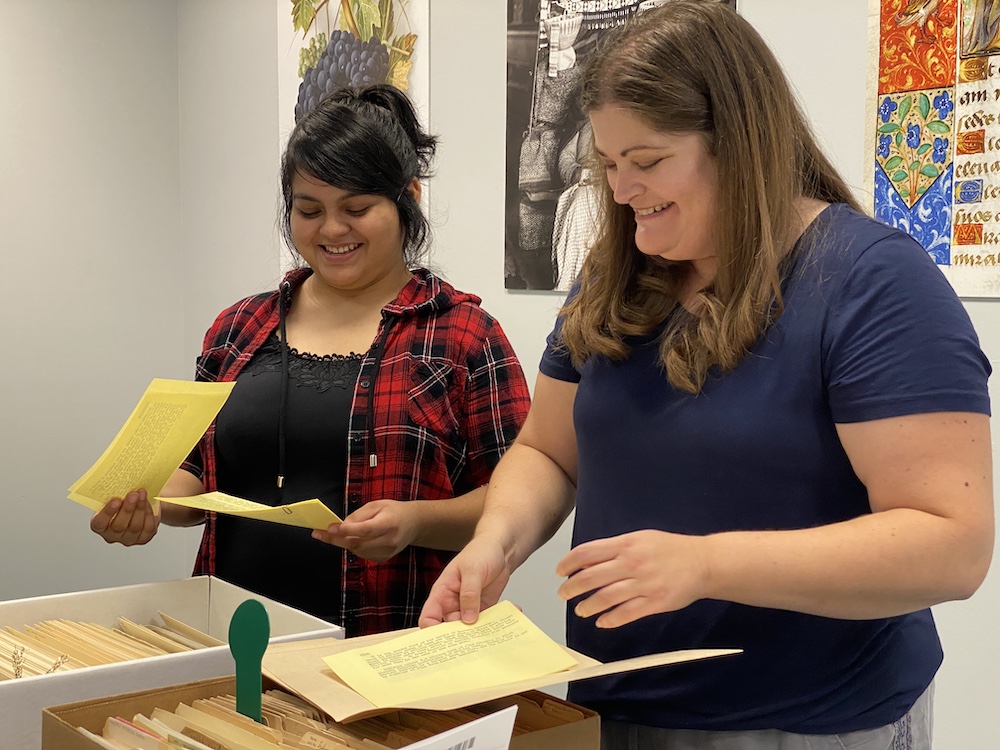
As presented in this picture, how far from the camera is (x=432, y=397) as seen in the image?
5.81 feet

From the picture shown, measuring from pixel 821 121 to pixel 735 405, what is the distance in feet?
3.66

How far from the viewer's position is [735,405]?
109 cm

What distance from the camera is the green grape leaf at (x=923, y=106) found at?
188 cm

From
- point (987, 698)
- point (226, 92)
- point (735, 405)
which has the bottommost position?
point (987, 698)

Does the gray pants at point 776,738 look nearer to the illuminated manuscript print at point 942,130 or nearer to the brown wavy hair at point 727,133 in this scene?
the brown wavy hair at point 727,133

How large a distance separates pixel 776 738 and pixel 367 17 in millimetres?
2450

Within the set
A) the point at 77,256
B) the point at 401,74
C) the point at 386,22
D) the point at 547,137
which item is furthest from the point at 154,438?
the point at 77,256

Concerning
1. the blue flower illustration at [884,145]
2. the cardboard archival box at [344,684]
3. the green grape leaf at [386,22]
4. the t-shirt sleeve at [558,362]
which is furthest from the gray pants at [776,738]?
the green grape leaf at [386,22]

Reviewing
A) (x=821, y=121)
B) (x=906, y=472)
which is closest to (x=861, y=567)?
(x=906, y=472)

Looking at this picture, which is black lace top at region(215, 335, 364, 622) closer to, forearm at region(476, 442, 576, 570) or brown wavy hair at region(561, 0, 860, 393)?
forearm at region(476, 442, 576, 570)

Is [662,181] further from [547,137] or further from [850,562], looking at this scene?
[547,137]

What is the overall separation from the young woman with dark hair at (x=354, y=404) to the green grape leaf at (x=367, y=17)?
1210 mm

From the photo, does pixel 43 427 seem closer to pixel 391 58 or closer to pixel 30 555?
pixel 30 555

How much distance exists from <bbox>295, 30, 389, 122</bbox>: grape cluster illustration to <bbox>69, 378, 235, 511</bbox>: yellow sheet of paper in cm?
167
